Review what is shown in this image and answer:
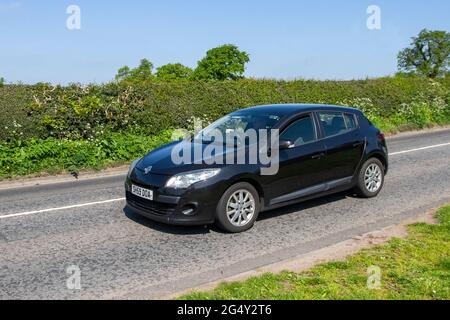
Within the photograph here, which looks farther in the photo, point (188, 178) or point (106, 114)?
point (106, 114)

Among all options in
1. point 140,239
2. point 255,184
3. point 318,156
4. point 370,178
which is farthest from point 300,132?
point 140,239

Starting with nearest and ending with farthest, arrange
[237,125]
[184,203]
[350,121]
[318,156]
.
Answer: [184,203] → [318,156] → [237,125] → [350,121]

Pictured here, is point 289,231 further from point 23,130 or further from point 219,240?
Answer: point 23,130

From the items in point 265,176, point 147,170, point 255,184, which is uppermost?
point 147,170

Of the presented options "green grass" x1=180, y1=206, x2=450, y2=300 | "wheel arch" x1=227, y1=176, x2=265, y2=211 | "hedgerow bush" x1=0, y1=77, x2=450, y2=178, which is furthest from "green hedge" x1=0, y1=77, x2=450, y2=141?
"green grass" x1=180, y1=206, x2=450, y2=300

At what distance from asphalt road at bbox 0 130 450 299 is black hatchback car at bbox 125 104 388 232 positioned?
0.33 metres

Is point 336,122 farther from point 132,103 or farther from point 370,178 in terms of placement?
point 132,103

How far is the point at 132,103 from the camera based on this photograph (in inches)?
538

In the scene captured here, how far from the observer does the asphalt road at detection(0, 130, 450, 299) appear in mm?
4871

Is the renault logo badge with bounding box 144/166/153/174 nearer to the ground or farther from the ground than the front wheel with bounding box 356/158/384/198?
farther from the ground

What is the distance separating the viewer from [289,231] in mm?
6430

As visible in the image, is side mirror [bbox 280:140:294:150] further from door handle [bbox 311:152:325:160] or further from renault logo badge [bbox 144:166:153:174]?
renault logo badge [bbox 144:166:153:174]

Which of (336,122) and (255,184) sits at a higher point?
(336,122)

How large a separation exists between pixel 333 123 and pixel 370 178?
1.25 metres
